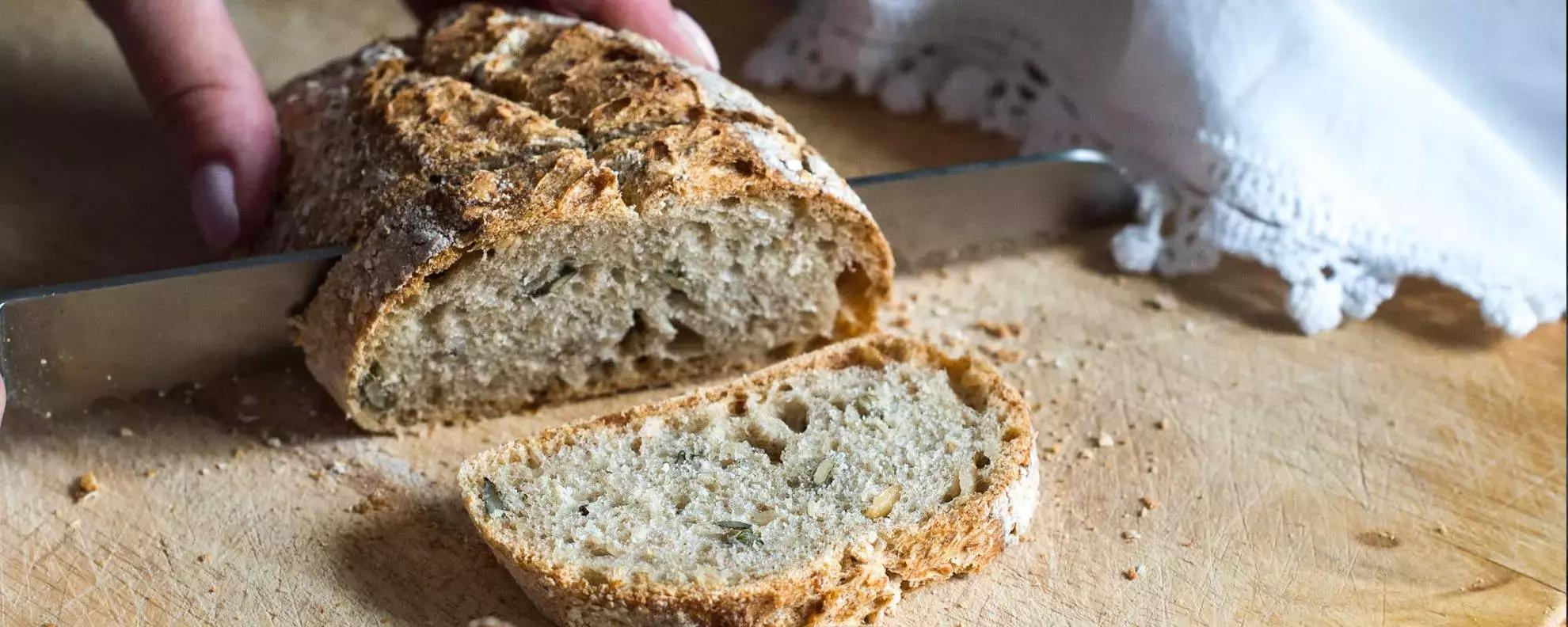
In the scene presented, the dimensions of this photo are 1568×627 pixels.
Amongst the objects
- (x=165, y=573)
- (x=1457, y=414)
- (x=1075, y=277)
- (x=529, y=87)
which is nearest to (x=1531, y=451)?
(x=1457, y=414)

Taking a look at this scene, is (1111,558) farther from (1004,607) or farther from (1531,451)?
(1531,451)

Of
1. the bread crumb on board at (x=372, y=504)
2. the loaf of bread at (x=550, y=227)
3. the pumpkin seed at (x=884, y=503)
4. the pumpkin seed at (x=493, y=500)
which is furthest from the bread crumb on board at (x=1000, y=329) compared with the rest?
the bread crumb on board at (x=372, y=504)

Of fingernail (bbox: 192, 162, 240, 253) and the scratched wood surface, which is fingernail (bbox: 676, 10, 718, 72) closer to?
the scratched wood surface

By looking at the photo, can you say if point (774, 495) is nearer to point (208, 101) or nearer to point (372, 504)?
point (372, 504)

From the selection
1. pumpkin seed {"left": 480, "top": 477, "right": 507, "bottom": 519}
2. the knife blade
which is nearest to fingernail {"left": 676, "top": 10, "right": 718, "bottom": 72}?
the knife blade

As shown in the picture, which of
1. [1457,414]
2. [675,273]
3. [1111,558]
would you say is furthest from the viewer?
[1457,414]

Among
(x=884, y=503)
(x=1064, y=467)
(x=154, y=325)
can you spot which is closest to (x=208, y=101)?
(x=154, y=325)

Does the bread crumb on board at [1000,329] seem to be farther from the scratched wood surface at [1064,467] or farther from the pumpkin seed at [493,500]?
the pumpkin seed at [493,500]
